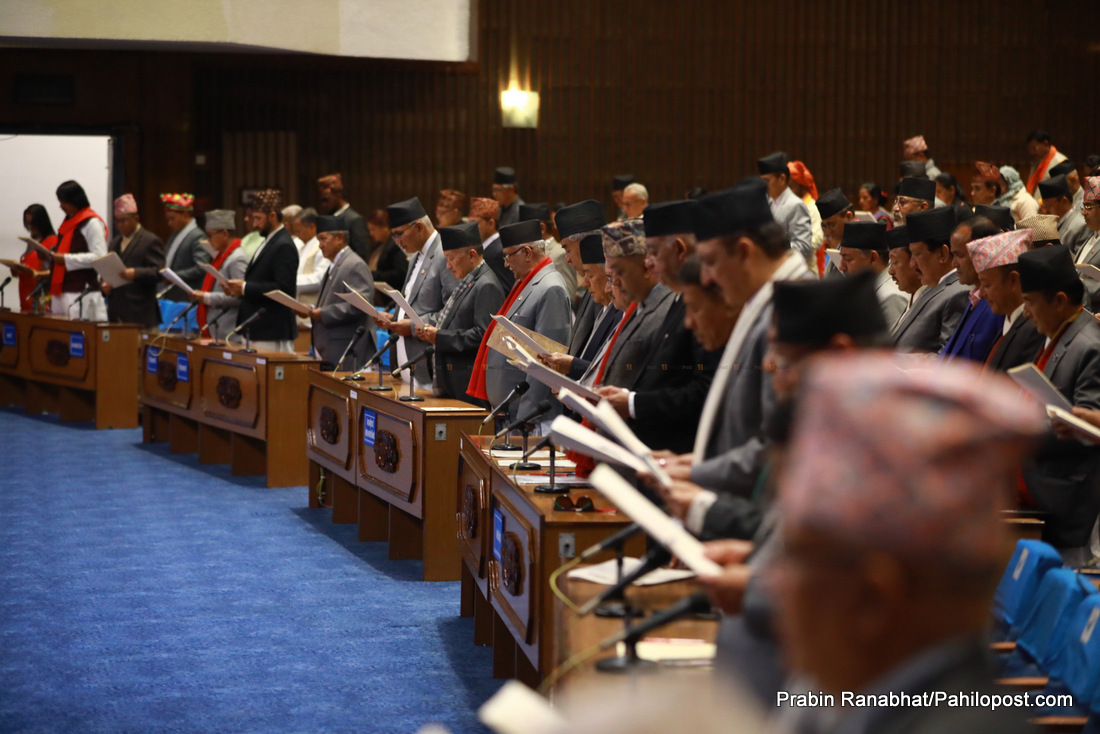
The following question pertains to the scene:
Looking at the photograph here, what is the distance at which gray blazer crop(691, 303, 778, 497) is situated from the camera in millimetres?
2148

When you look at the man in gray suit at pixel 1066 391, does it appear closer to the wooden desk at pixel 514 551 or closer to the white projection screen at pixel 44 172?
the wooden desk at pixel 514 551

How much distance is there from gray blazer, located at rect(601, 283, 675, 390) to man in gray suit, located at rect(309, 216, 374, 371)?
3710mm

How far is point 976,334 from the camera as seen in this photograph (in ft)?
13.9

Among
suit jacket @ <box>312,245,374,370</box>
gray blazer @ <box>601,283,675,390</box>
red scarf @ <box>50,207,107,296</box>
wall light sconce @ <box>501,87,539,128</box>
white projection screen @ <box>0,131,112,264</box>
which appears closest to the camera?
gray blazer @ <box>601,283,675,390</box>

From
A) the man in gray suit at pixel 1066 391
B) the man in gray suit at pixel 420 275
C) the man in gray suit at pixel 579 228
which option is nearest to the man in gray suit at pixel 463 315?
the man in gray suit at pixel 420 275

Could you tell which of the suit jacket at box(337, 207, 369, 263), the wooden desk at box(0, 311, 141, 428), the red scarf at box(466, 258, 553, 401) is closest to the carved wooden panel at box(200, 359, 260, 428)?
the wooden desk at box(0, 311, 141, 428)

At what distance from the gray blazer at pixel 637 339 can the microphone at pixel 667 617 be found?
154 cm

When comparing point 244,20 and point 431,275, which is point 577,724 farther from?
point 244,20

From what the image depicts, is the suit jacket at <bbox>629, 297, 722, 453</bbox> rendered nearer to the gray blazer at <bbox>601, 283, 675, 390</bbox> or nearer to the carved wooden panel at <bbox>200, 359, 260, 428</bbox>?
the gray blazer at <bbox>601, 283, 675, 390</bbox>

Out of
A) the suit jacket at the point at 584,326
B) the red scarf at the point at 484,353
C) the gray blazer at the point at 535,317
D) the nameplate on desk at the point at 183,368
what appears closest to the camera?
the suit jacket at the point at 584,326

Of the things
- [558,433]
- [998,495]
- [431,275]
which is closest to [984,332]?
[558,433]

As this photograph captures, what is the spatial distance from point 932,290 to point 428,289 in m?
2.77

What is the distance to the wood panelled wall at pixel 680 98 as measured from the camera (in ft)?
38.0

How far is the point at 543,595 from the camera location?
3.13 metres
